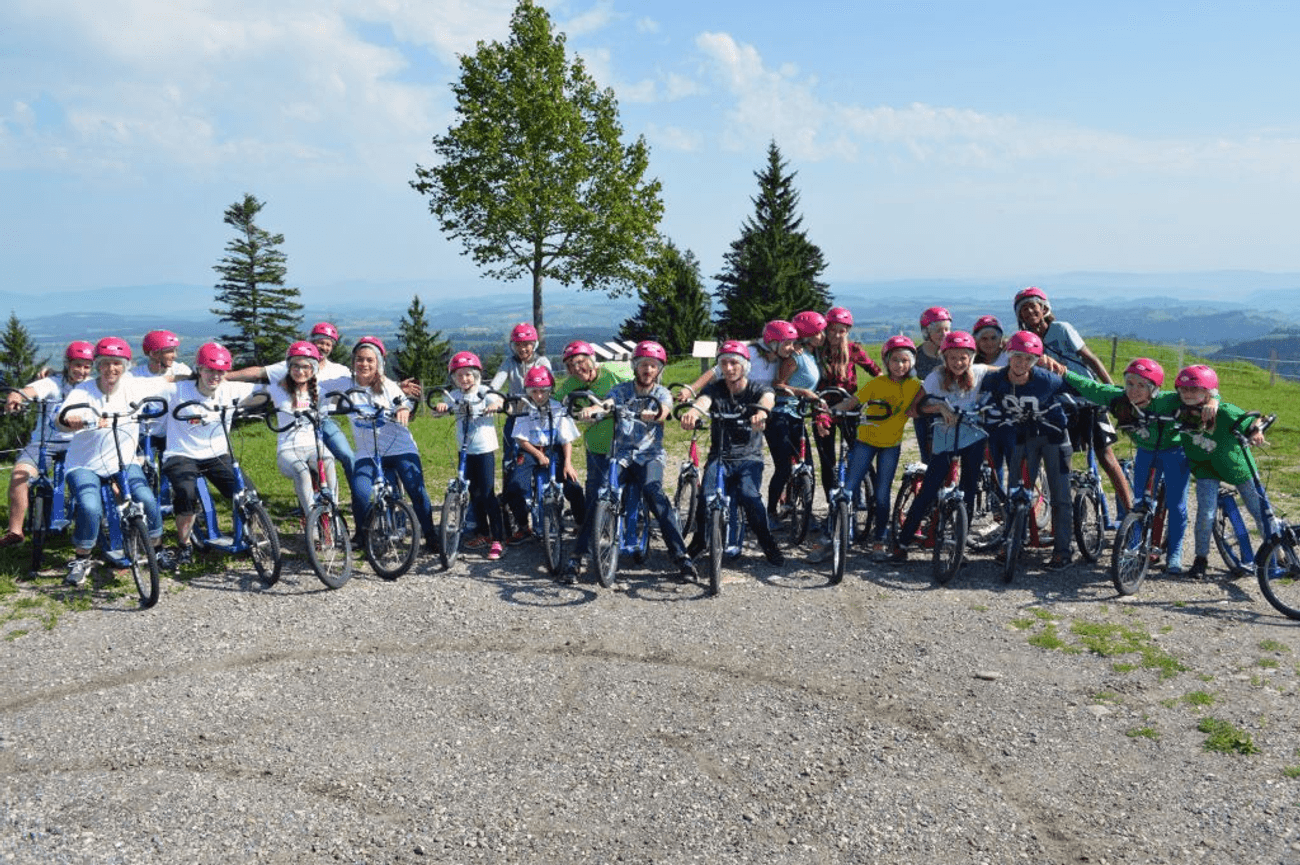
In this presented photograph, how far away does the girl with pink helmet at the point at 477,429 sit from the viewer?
29.2ft

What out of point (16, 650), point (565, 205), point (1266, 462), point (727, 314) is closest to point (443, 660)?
point (16, 650)

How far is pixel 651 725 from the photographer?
18.7 ft

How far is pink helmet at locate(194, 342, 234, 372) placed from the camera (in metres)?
8.13

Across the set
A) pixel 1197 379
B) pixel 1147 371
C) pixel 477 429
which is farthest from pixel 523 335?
pixel 1197 379

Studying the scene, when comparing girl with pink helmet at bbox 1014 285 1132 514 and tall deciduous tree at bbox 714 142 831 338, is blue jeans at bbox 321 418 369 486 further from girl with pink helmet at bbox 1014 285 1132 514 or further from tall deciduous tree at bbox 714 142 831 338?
tall deciduous tree at bbox 714 142 831 338

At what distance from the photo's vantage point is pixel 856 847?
4461 millimetres

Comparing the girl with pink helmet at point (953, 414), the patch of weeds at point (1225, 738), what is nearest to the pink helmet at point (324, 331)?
the girl with pink helmet at point (953, 414)

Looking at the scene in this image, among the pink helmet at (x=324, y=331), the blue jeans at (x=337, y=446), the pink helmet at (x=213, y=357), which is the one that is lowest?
the blue jeans at (x=337, y=446)

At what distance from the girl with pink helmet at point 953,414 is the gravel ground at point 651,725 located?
3.01 ft

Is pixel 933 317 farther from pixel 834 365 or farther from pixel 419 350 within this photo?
pixel 419 350

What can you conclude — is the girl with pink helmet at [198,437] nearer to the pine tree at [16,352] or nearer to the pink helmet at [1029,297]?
the pink helmet at [1029,297]

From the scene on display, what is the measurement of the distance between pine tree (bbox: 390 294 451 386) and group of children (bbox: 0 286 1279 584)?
1898 inches

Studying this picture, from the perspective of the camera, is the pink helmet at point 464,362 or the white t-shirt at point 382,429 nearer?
the white t-shirt at point 382,429

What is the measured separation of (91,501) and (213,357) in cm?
151
